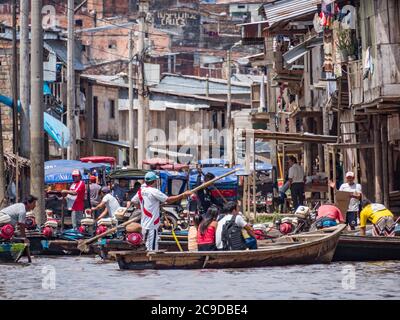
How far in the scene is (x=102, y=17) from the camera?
88625 mm

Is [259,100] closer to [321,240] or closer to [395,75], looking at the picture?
[395,75]

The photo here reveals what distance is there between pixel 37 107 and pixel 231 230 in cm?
940

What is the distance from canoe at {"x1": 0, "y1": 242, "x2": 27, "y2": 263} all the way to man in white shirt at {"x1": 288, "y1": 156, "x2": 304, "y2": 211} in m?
14.0

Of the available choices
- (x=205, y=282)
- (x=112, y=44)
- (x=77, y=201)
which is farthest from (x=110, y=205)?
(x=112, y=44)

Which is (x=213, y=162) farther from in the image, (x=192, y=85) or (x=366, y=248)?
(x=366, y=248)

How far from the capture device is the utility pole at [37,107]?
101 ft

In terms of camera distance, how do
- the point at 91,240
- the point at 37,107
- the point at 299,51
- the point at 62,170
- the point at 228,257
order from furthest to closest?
the point at 299,51 < the point at 62,170 < the point at 37,107 < the point at 91,240 < the point at 228,257

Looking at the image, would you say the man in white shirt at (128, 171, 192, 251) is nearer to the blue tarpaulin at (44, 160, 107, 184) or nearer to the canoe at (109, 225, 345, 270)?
the canoe at (109, 225, 345, 270)

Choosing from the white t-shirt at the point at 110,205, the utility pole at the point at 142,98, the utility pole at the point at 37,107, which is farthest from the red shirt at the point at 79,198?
the utility pole at the point at 142,98

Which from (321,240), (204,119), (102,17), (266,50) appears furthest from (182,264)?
(102,17)

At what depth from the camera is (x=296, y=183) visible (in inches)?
1501

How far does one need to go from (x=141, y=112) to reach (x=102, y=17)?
121ft

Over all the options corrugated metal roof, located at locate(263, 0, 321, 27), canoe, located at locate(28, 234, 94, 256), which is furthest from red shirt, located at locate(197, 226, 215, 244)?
corrugated metal roof, located at locate(263, 0, 321, 27)

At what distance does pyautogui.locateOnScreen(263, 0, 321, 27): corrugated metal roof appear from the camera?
39.1 metres
